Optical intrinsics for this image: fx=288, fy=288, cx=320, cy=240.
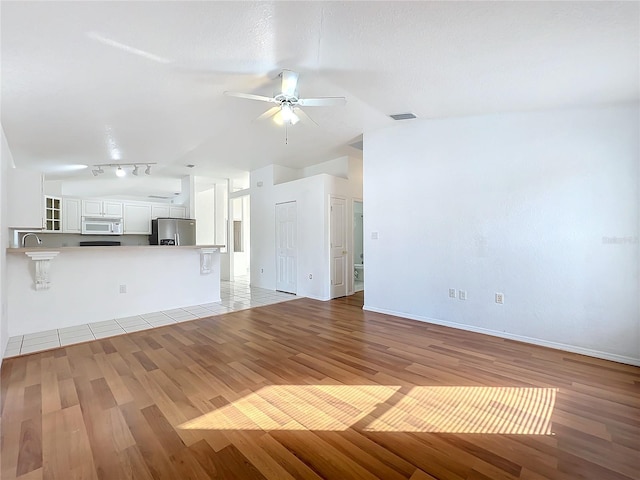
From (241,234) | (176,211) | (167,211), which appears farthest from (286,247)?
(241,234)

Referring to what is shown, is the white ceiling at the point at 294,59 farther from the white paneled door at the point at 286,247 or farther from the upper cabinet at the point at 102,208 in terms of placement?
the upper cabinet at the point at 102,208

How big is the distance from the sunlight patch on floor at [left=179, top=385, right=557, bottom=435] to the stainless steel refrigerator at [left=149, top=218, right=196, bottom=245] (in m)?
6.03

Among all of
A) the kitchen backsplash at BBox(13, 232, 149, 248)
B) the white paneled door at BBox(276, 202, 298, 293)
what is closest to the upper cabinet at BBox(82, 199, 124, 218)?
the kitchen backsplash at BBox(13, 232, 149, 248)

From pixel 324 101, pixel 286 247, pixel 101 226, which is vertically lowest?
pixel 286 247

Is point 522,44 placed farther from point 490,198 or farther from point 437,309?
point 437,309

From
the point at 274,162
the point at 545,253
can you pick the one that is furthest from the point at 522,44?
the point at 274,162

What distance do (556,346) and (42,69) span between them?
5365mm

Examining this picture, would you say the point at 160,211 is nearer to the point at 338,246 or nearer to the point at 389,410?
the point at 338,246

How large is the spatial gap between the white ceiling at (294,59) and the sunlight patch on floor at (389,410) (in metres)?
2.55

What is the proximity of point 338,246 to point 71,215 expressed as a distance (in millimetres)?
6141

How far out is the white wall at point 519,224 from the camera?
2.79 m

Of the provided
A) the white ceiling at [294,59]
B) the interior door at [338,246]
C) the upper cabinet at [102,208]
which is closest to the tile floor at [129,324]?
the interior door at [338,246]

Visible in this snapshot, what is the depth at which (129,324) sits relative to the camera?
4.02 m

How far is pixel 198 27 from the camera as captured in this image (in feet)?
6.46
